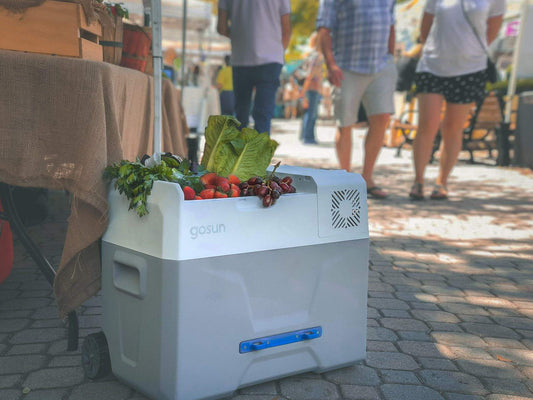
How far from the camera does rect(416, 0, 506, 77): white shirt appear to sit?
538cm

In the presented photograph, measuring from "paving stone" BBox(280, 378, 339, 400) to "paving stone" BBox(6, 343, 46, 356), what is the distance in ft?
3.35

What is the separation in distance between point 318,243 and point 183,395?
683 millimetres

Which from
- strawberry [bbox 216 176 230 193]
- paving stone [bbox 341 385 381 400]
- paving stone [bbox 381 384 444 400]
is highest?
strawberry [bbox 216 176 230 193]

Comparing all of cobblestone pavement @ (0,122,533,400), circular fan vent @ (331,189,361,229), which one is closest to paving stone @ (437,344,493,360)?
cobblestone pavement @ (0,122,533,400)

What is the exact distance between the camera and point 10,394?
6.72ft

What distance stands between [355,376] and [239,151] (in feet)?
3.19

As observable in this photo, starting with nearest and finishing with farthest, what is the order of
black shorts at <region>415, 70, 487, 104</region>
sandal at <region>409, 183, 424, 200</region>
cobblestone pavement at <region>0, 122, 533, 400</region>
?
cobblestone pavement at <region>0, 122, 533, 400</region> → black shorts at <region>415, 70, 487, 104</region> → sandal at <region>409, 183, 424, 200</region>

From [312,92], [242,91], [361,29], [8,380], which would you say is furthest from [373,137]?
[312,92]

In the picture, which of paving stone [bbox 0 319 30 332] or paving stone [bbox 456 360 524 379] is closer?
paving stone [bbox 456 360 524 379]

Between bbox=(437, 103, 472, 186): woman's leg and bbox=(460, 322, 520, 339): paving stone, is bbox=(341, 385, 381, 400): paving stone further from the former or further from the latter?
bbox=(437, 103, 472, 186): woman's leg

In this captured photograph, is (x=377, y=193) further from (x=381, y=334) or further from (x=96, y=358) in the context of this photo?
(x=96, y=358)

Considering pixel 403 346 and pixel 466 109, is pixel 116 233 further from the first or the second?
pixel 466 109

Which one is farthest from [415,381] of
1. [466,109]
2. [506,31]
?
[506,31]

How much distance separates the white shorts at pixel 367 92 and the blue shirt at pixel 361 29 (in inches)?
3.7
